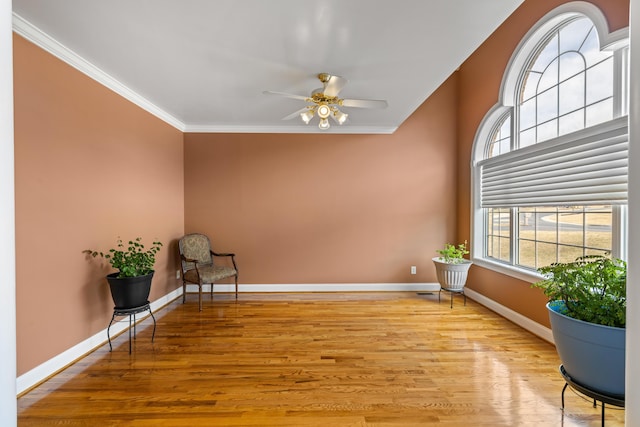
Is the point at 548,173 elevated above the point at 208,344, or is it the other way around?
the point at 548,173

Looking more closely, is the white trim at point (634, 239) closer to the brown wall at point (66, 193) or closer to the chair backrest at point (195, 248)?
the brown wall at point (66, 193)

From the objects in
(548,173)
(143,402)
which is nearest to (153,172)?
(143,402)

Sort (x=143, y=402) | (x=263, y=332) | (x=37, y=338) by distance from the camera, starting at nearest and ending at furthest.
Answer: (x=143, y=402) < (x=37, y=338) < (x=263, y=332)

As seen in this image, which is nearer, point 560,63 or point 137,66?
point 137,66

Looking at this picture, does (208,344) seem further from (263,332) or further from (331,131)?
(331,131)

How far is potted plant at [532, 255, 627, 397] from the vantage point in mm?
1323

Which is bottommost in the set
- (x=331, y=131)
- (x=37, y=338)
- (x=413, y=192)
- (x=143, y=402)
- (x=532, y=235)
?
(x=143, y=402)

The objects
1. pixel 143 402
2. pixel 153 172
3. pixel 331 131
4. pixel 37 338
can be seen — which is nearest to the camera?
pixel 143 402

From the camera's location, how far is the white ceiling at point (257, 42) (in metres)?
1.82

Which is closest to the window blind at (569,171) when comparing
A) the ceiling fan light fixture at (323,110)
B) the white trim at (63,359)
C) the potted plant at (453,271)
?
the potted plant at (453,271)

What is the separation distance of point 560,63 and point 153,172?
4.64 meters

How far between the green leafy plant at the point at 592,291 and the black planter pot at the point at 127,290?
3086 mm

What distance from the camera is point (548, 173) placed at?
9.05ft

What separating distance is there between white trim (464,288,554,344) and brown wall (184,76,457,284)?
0.71m
